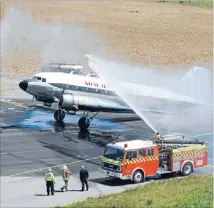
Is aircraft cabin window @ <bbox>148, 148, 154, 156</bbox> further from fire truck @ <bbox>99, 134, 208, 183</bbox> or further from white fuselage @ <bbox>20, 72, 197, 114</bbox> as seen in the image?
white fuselage @ <bbox>20, 72, 197, 114</bbox>

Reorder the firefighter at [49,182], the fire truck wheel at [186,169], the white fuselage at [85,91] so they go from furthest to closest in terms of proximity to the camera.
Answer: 1. the white fuselage at [85,91]
2. the fire truck wheel at [186,169]
3. the firefighter at [49,182]

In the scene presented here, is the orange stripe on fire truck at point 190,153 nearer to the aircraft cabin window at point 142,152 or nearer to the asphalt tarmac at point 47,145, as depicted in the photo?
the asphalt tarmac at point 47,145

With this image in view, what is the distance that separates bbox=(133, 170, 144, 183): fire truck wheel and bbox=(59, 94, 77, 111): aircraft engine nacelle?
1228 cm

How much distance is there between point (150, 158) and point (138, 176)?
1.11 metres

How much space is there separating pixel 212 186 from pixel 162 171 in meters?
4.01

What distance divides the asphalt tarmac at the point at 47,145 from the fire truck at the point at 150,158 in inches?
28.8

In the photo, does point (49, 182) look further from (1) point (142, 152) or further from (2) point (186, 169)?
(2) point (186, 169)

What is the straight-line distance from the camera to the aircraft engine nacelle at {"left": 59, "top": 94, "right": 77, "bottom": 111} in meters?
44.4

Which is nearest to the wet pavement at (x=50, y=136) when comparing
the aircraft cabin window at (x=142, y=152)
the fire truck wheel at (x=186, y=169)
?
the fire truck wheel at (x=186, y=169)

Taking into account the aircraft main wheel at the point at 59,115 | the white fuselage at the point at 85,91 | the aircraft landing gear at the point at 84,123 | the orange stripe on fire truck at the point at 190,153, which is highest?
the white fuselage at the point at 85,91

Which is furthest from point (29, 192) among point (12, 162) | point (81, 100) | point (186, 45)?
point (186, 45)

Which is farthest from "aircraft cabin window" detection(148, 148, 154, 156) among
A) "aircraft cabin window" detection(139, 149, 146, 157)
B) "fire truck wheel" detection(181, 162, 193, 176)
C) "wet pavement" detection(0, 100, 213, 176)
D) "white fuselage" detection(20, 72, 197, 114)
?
"white fuselage" detection(20, 72, 197, 114)

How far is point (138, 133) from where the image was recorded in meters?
45.8

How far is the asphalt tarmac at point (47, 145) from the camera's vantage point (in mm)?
31875
